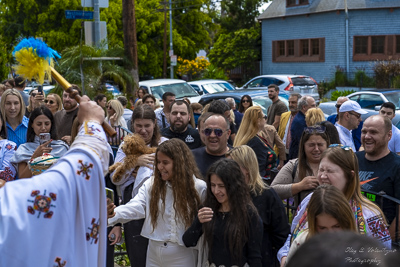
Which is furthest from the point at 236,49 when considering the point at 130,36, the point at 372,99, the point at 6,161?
the point at 6,161

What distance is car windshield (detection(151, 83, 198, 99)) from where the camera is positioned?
1888 centimetres

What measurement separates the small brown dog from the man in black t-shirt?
2066mm

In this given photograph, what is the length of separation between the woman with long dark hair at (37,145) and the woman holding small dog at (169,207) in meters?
1.20

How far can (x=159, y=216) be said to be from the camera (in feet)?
15.6

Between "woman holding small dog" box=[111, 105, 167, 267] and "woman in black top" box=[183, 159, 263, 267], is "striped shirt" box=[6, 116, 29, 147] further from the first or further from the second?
"woman in black top" box=[183, 159, 263, 267]

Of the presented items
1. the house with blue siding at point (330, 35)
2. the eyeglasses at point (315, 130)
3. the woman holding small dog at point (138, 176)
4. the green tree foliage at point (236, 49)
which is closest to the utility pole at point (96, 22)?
the woman holding small dog at point (138, 176)

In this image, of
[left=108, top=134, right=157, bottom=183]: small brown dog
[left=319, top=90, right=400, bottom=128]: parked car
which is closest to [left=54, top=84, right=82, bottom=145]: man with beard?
[left=108, top=134, right=157, bottom=183]: small brown dog

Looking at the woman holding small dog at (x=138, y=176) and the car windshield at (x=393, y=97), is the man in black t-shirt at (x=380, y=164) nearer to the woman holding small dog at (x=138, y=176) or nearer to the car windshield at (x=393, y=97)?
the woman holding small dog at (x=138, y=176)

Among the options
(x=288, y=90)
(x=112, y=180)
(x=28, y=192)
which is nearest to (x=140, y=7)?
(x=288, y=90)

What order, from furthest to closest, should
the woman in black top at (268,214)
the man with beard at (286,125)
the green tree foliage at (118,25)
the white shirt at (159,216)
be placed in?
the green tree foliage at (118,25) < the man with beard at (286,125) < the white shirt at (159,216) < the woman in black top at (268,214)

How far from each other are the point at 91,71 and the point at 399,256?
44.9 ft

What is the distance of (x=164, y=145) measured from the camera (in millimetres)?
4852

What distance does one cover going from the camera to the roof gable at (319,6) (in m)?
33.4

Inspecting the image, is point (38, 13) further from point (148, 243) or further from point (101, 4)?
point (148, 243)
